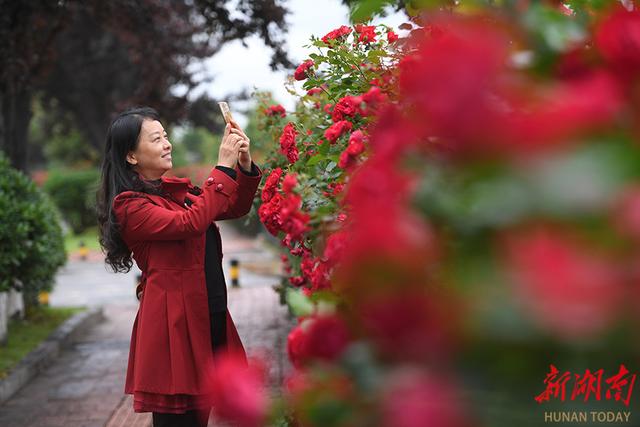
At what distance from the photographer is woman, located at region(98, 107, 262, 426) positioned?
273cm

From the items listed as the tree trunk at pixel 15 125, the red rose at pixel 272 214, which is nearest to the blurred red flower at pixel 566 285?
the red rose at pixel 272 214

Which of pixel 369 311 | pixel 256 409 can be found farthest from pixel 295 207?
pixel 369 311

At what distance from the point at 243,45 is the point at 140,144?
3686 millimetres

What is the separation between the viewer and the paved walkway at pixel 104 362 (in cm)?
490

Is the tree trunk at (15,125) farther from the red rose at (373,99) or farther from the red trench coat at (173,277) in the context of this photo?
the red rose at (373,99)

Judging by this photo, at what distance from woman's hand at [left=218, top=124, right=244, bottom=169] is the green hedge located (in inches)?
149

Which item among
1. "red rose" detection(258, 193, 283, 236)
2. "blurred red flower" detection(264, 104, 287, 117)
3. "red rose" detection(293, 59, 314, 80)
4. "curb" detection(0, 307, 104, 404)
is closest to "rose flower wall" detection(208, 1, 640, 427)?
"red rose" detection(258, 193, 283, 236)

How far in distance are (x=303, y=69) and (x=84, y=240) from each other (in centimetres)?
2152

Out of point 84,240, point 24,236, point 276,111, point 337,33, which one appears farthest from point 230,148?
point 84,240

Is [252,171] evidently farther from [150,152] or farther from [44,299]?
[44,299]

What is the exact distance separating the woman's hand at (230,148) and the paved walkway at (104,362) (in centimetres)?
74

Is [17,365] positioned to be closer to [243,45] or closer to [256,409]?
[243,45]

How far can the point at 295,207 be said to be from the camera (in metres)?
1.45

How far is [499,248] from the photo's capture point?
0.72m
